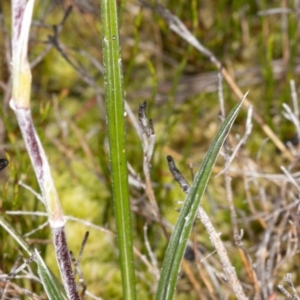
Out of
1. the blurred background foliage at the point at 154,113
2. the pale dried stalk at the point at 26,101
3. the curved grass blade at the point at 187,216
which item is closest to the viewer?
the pale dried stalk at the point at 26,101

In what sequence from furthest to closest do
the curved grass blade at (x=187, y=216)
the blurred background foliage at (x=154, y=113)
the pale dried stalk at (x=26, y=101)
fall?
1. the blurred background foliage at (x=154, y=113)
2. the curved grass blade at (x=187, y=216)
3. the pale dried stalk at (x=26, y=101)

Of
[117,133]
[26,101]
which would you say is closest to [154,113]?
[117,133]

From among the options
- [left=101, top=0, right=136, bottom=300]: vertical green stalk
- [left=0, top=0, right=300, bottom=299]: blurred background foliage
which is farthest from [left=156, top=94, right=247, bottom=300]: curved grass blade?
[left=0, top=0, right=300, bottom=299]: blurred background foliage

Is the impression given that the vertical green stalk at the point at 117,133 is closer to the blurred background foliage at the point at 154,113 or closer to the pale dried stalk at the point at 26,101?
the pale dried stalk at the point at 26,101

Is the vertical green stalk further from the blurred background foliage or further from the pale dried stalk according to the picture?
the blurred background foliage

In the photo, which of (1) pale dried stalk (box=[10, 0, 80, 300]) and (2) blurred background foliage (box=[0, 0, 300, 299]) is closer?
(1) pale dried stalk (box=[10, 0, 80, 300])

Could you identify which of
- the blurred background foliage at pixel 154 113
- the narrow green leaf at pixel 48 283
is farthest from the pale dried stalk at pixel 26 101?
the blurred background foliage at pixel 154 113

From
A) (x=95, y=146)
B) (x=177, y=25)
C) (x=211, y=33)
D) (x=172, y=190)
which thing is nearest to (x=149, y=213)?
(x=172, y=190)
